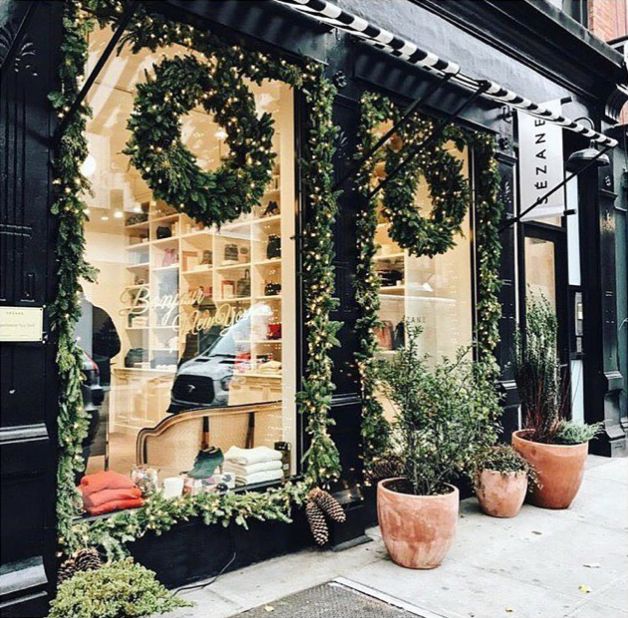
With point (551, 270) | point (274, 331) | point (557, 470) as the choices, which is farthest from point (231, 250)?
point (551, 270)

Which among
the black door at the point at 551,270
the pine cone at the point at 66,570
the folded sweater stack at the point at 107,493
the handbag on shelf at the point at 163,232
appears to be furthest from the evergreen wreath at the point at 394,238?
the pine cone at the point at 66,570

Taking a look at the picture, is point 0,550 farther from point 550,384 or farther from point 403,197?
point 550,384

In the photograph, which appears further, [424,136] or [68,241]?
[424,136]

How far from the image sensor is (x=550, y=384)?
5961 millimetres

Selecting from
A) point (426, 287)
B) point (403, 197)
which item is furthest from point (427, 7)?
point (426, 287)

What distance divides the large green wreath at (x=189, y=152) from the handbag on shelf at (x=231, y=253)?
0.90 meters

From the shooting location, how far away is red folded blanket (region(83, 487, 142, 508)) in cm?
378

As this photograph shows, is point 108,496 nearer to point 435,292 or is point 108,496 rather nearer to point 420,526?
point 420,526

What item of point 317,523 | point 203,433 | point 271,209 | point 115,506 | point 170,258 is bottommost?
point 317,523

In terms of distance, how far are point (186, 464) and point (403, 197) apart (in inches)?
118

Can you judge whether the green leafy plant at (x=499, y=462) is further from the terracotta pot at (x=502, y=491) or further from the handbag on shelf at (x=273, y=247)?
the handbag on shelf at (x=273, y=247)

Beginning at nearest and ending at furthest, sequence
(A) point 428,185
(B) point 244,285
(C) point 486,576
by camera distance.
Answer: (C) point 486,576 → (B) point 244,285 → (A) point 428,185

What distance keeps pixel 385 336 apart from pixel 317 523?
6.14 ft

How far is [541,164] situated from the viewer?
6914 mm
